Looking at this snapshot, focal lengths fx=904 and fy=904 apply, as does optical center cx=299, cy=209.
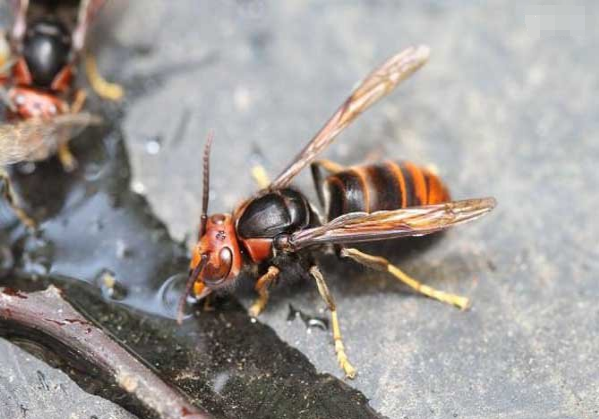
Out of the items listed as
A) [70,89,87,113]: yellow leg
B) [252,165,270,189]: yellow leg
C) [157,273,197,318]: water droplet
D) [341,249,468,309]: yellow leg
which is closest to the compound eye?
[157,273,197,318]: water droplet

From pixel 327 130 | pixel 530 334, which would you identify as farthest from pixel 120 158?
pixel 530 334

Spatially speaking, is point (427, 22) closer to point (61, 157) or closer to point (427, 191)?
point (427, 191)

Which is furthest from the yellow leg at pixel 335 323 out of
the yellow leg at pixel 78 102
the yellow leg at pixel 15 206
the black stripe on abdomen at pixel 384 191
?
the yellow leg at pixel 78 102

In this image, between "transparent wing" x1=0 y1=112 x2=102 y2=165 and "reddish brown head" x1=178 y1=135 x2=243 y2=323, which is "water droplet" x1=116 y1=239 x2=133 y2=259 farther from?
"transparent wing" x1=0 y1=112 x2=102 y2=165

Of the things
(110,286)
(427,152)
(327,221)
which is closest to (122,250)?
(110,286)

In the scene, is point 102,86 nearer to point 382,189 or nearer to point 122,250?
point 122,250

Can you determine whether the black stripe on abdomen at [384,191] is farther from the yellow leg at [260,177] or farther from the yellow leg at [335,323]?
the yellow leg at [260,177]

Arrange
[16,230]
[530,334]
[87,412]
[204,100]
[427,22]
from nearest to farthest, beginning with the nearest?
[87,412]
[530,334]
[16,230]
[204,100]
[427,22]

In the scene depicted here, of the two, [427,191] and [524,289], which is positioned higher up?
[427,191]
